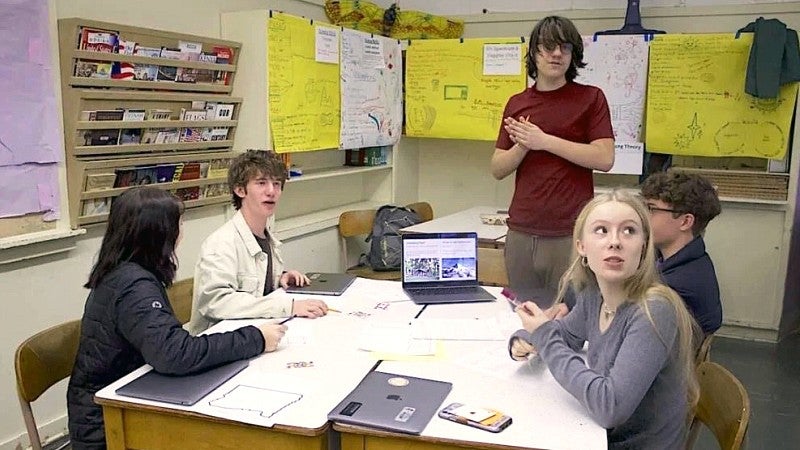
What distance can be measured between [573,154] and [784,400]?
1.80 m

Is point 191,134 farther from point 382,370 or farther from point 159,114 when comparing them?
point 382,370

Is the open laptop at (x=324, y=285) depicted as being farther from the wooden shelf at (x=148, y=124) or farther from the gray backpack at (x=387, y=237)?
the gray backpack at (x=387, y=237)

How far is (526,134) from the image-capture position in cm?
233

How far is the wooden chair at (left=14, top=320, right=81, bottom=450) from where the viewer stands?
5.40 ft

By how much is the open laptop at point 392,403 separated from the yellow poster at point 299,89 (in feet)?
6.53

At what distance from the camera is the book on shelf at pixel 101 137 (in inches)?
98.4

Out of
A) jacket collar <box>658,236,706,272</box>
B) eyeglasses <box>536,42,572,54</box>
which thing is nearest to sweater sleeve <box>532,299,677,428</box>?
jacket collar <box>658,236,706,272</box>

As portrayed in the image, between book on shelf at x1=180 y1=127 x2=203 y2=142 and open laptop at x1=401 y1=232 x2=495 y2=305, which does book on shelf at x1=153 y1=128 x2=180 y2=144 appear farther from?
open laptop at x1=401 y1=232 x2=495 y2=305

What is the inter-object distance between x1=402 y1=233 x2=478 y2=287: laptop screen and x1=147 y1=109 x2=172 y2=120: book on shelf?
118cm

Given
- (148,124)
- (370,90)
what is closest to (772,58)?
(370,90)

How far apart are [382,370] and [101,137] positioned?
1.58m

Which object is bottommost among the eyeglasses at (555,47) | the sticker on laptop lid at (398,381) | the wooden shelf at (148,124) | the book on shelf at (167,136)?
the sticker on laptop lid at (398,381)

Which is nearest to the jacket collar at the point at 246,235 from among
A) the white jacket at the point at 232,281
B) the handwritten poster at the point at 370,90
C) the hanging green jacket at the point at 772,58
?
the white jacket at the point at 232,281

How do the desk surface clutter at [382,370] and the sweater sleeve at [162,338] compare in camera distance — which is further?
the sweater sleeve at [162,338]
